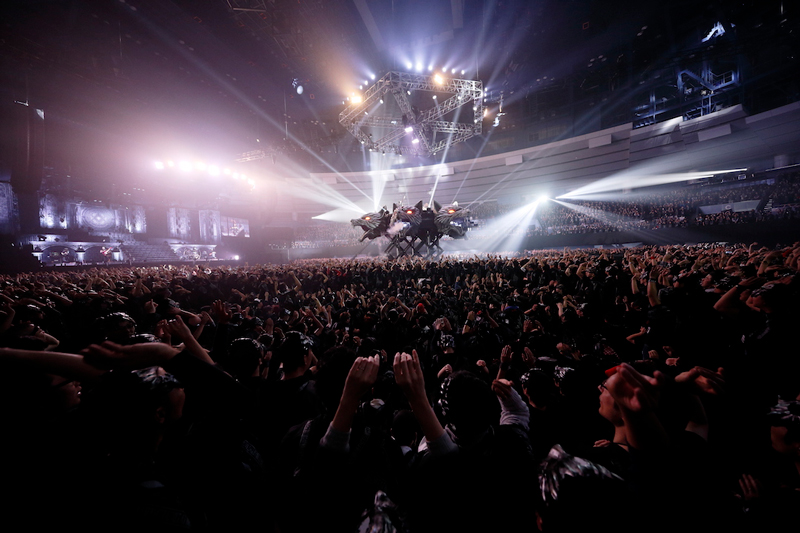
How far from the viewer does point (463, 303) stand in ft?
21.6

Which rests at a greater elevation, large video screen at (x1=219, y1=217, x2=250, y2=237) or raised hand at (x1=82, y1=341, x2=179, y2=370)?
large video screen at (x1=219, y1=217, x2=250, y2=237)

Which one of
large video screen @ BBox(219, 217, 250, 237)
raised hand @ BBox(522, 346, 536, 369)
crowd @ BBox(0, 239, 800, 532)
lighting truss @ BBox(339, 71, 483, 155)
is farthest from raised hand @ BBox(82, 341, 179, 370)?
large video screen @ BBox(219, 217, 250, 237)

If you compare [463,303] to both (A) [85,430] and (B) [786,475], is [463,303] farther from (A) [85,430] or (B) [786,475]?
(A) [85,430]

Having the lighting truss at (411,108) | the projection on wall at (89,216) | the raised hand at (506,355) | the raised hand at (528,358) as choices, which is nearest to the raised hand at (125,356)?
the raised hand at (506,355)

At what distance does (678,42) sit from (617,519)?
134 ft

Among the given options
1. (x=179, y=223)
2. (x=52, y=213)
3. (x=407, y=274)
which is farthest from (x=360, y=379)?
(x=179, y=223)

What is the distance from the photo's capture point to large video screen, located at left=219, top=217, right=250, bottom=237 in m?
40.0

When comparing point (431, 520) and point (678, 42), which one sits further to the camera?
point (678, 42)

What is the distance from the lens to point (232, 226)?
137 ft

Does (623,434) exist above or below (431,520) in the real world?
above

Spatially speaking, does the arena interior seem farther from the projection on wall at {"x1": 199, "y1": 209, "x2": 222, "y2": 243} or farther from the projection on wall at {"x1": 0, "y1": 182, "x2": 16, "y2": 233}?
the projection on wall at {"x1": 199, "y1": 209, "x2": 222, "y2": 243}

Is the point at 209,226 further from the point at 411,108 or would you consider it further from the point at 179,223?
the point at 411,108

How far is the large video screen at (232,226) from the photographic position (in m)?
40.0

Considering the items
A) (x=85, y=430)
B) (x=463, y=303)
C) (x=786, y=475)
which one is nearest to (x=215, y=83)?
(x=463, y=303)
